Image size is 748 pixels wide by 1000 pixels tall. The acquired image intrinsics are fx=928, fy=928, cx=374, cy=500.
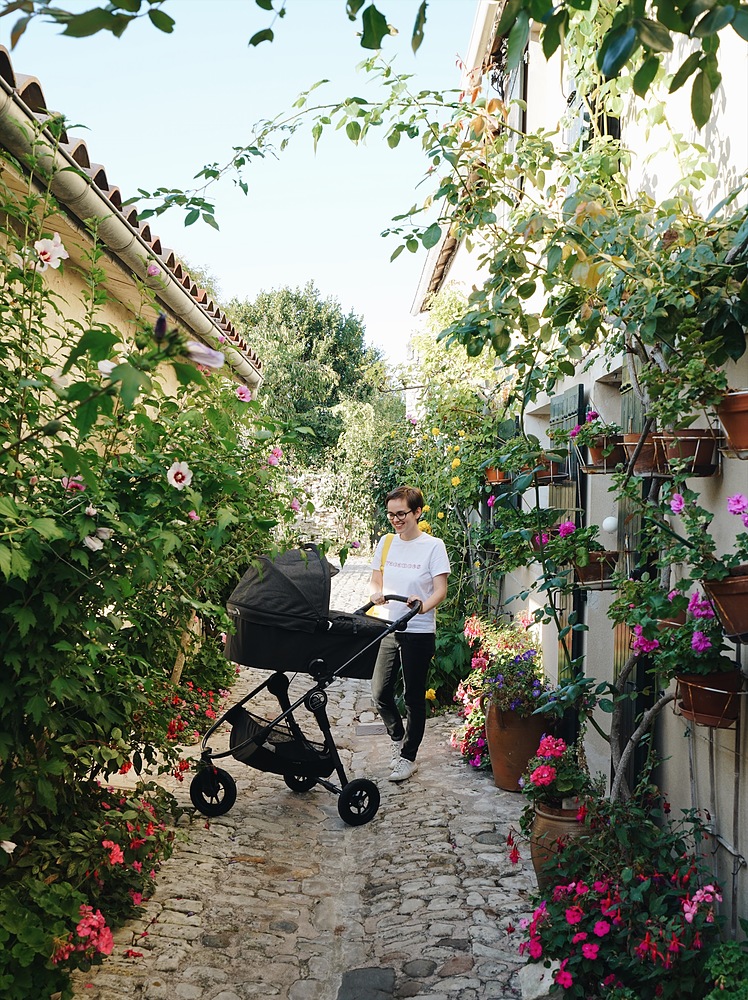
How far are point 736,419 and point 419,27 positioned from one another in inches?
69.9

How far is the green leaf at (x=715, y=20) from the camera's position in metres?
1.57

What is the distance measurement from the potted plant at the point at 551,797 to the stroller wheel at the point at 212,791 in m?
1.93

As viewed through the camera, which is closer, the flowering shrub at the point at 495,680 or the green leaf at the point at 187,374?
the green leaf at the point at 187,374

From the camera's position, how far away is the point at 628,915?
3074mm

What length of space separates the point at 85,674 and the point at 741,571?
2.07 meters

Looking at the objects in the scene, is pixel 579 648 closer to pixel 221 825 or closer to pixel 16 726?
pixel 221 825

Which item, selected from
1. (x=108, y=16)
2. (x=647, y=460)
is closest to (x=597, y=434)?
(x=647, y=460)

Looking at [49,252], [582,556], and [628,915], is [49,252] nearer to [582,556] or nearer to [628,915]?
[582,556]

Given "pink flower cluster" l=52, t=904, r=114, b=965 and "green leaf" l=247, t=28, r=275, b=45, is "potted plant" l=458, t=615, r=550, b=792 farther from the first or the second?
"green leaf" l=247, t=28, r=275, b=45

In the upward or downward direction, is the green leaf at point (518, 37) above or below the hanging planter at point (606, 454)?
below

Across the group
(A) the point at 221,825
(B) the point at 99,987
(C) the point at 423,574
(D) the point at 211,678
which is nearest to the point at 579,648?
(C) the point at 423,574

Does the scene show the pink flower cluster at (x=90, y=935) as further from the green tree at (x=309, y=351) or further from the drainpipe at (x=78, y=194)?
the green tree at (x=309, y=351)

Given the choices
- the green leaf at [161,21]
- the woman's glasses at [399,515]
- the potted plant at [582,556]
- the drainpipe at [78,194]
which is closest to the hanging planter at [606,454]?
the potted plant at [582,556]

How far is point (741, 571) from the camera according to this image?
9.46 ft
